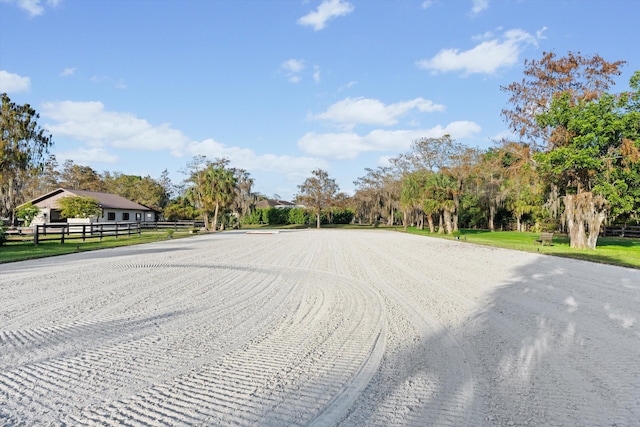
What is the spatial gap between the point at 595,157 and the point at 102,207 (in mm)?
41007

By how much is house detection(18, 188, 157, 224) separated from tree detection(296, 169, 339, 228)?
956 inches

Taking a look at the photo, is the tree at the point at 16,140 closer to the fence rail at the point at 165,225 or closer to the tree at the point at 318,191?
the fence rail at the point at 165,225

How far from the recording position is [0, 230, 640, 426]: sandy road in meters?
2.82

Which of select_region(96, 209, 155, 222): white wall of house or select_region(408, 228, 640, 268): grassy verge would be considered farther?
select_region(96, 209, 155, 222): white wall of house

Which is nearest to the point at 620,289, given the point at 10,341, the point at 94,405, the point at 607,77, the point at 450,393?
the point at 450,393

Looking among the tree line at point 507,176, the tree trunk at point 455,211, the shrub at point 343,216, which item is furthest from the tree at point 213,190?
the shrub at point 343,216

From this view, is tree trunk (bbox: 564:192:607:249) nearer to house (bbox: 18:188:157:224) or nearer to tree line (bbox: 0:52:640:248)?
tree line (bbox: 0:52:640:248)

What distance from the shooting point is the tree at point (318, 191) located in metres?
62.0

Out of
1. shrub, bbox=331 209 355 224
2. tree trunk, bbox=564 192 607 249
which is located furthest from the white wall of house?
tree trunk, bbox=564 192 607 249

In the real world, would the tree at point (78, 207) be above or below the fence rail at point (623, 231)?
above

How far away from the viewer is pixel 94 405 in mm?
2877

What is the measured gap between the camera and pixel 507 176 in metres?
29.4

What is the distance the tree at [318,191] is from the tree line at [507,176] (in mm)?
170

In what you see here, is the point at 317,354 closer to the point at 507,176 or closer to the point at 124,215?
the point at 507,176
